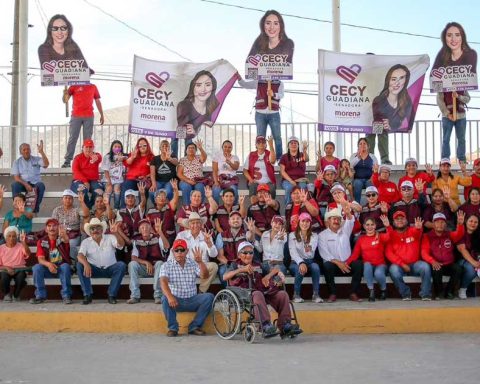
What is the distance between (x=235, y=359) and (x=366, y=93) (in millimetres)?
8412

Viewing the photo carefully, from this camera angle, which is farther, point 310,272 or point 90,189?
point 90,189

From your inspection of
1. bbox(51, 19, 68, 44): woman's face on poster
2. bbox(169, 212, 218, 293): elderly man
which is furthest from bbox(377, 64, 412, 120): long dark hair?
bbox(51, 19, 68, 44): woman's face on poster

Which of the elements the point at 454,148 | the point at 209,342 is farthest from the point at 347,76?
the point at 209,342

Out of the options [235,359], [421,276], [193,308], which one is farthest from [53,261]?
[421,276]

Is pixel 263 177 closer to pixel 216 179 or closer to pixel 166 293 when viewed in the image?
pixel 216 179

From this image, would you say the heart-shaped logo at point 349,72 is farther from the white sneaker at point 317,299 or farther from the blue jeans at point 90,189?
the white sneaker at point 317,299

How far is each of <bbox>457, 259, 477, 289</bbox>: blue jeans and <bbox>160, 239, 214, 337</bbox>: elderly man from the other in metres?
4.13

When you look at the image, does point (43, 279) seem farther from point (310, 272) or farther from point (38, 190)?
point (310, 272)

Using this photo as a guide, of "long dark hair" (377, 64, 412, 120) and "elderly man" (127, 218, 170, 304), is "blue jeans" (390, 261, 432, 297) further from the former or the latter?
"long dark hair" (377, 64, 412, 120)

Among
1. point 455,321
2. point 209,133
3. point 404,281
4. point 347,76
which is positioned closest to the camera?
point 455,321

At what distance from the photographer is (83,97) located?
631 inches

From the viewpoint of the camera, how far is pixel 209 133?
57.8 feet

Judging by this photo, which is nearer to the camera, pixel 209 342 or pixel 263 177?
pixel 209 342

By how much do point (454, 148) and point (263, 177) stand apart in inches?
181
